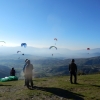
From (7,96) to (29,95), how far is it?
7.46ft

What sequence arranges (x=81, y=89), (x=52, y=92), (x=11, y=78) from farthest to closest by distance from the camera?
(x=11, y=78) < (x=81, y=89) < (x=52, y=92)

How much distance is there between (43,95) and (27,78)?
4290 mm

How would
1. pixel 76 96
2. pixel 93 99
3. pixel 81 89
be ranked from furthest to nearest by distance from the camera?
1. pixel 81 89
2. pixel 76 96
3. pixel 93 99

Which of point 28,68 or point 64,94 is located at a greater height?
point 28,68

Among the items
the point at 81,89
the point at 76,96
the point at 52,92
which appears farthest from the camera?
the point at 81,89

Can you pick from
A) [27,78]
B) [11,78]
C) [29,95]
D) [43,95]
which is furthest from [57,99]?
[11,78]

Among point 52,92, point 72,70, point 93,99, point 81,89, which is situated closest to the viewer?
point 93,99

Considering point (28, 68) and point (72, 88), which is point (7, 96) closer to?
point (28, 68)

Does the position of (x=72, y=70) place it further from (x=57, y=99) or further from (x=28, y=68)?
(x=57, y=99)

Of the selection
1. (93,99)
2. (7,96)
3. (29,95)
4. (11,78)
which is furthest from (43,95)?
(11,78)

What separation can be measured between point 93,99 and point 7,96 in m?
8.33

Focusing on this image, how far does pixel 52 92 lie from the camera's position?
18.6 meters

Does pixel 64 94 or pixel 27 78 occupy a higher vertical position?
pixel 27 78

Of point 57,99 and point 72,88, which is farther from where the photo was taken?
point 72,88
